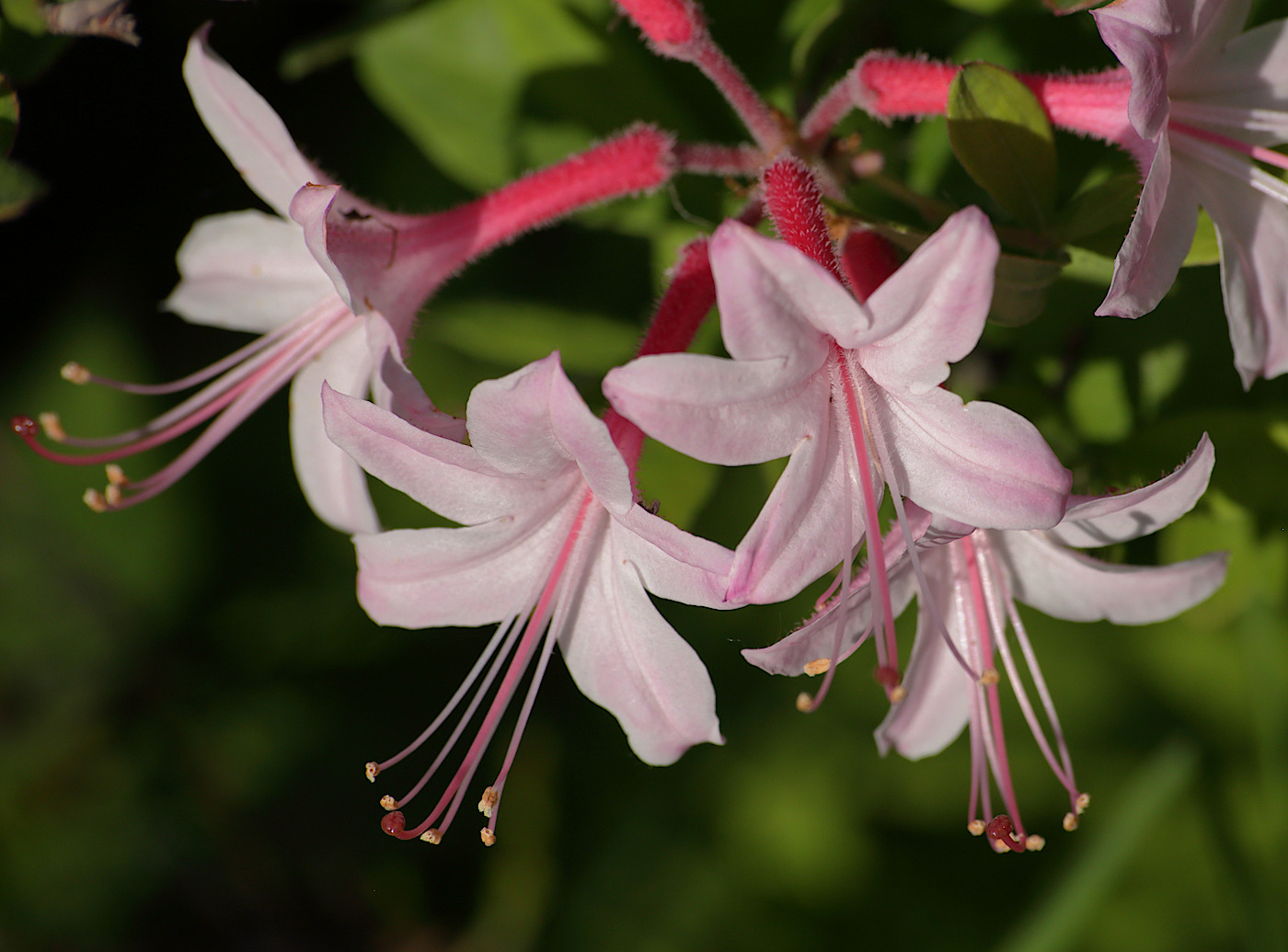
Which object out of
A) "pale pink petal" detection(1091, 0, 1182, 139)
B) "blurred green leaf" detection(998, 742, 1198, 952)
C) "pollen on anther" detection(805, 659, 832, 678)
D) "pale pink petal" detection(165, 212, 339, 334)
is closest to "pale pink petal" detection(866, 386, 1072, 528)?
"pollen on anther" detection(805, 659, 832, 678)

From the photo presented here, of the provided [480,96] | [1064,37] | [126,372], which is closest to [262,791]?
→ [126,372]

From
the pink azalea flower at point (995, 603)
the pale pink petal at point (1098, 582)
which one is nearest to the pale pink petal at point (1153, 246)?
the pink azalea flower at point (995, 603)

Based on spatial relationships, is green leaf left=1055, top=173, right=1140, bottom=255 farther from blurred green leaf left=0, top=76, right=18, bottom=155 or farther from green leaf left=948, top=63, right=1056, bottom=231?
blurred green leaf left=0, top=76, right=18, bottom=155

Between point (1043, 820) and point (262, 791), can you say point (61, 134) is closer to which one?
point (262, 791)

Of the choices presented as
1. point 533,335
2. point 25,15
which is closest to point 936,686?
point 533,335

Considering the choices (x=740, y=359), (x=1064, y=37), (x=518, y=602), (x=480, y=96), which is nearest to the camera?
(x=740, y=359)
